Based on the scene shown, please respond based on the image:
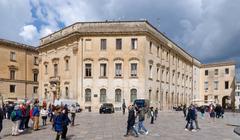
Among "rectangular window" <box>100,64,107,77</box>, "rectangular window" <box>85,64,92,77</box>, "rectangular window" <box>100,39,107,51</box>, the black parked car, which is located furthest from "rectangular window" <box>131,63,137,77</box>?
the black parked car

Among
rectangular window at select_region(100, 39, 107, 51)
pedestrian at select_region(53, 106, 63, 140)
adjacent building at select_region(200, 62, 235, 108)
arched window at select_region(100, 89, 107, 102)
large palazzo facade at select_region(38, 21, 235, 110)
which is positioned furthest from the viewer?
adjacent building at select_region(200, 62, 235, 108)

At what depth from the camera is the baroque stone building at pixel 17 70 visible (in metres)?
61.2

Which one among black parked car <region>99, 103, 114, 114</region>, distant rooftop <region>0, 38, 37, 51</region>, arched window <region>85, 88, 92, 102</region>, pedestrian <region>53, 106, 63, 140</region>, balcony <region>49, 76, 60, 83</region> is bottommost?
black parked car <region>99, 103, 114, 114</region>

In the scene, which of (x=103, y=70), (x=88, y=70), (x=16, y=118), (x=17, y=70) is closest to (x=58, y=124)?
(x=16, y=118)

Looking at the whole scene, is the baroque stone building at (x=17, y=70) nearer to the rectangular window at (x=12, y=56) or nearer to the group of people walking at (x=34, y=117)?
the rectangular window at (x=12, y=56)

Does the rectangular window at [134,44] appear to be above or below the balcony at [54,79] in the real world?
above

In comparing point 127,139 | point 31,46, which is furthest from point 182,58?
point 127,139

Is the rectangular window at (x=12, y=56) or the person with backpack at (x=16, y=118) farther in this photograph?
the rectangular window at (x=12, y=56)

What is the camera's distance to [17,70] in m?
63.8

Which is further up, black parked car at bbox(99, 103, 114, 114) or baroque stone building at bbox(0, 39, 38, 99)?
baroque stone building at bbox(0, 39, 38, 99)

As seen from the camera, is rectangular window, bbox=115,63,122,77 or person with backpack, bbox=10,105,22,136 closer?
person with backpack, bbox=10,105,22,136

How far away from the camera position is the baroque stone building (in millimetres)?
61156

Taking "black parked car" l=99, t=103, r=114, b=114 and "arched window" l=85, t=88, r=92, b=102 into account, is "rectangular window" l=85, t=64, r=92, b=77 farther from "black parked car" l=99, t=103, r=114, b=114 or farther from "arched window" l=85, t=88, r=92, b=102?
"black parked car" l=99, t=103, r=114, b=114

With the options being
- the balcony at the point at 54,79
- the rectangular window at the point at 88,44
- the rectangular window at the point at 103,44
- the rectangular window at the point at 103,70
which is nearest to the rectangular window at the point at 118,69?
the rectangular window at the point at 103,70
